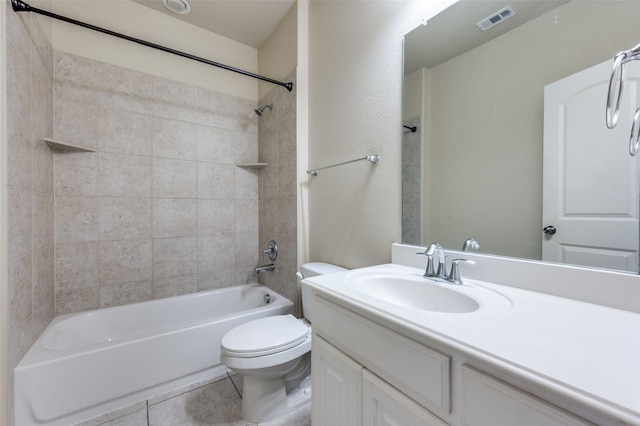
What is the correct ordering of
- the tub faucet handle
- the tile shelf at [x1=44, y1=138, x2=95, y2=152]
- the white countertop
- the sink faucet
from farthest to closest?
the tub faucet handle < the tile shelf at [x1=44, y1=138, x2=95, y2=152] < the sink faucet < the white countertop

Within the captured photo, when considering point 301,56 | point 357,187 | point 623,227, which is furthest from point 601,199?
point 301,56

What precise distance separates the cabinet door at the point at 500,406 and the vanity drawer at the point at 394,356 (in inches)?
1.6

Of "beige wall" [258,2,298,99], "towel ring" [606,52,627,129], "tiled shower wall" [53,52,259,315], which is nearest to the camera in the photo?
"towel ring" [606,52,627,129]

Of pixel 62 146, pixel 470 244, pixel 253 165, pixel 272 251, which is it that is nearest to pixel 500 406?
pixel 470 244

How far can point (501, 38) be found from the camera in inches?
35.8

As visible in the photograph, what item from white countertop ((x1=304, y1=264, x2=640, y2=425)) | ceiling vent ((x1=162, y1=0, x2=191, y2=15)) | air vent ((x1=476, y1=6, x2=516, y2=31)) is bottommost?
white countertop ((x1=304, y1=264, x2=640, y2=425))

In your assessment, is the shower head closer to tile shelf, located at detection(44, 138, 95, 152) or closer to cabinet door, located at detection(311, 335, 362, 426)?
tile shelf, located at detection(44, 138, 95, 152)

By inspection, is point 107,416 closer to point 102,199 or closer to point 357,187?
point 102,199

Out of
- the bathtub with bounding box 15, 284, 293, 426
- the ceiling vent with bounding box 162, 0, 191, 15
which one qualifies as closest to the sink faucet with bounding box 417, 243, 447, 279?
the bathtub with bounding box 15, 284, 293, 426

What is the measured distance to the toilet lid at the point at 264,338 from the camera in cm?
117

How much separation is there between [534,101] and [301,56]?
152 cm

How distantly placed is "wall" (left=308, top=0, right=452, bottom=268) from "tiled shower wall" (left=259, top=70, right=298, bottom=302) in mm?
157

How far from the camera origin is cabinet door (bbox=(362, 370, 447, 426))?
57cm

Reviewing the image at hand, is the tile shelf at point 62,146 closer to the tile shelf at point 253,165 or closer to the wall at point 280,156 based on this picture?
the tile shelf at point 253,165
